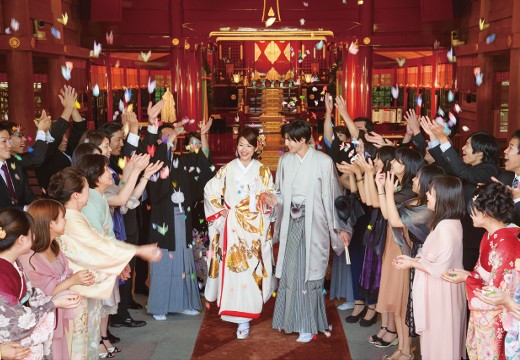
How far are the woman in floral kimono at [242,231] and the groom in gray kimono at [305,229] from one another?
0.15 meters

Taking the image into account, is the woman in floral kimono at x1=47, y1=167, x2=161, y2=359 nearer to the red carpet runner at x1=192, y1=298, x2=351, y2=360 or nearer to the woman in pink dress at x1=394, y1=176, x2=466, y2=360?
the red carpet runner at x1=192, y1=298, x2=351, y2=360

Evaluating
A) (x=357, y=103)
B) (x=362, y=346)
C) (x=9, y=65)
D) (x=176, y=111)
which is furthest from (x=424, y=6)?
(x=362, y=346)

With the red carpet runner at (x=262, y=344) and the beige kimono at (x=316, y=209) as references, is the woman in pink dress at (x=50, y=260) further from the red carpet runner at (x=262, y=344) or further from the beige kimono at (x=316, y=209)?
the beige kimono at (x=316, y=209)

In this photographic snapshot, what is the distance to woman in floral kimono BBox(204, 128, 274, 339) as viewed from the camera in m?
5.37

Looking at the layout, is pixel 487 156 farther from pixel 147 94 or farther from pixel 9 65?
pixel 147 94

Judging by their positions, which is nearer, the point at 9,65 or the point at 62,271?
the point at 62,271

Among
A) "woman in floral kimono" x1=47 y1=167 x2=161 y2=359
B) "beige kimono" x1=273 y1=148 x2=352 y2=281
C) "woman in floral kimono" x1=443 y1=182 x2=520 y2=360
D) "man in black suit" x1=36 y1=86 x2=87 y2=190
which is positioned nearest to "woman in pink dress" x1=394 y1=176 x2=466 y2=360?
"woman in floral kimono" x1=443 y1=182 x2=520 y2=360

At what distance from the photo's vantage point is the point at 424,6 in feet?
39.7

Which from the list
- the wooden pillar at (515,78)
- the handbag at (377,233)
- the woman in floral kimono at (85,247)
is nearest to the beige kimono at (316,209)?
the handbag at (377,233)

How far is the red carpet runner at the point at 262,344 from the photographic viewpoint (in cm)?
498

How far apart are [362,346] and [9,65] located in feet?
19.9

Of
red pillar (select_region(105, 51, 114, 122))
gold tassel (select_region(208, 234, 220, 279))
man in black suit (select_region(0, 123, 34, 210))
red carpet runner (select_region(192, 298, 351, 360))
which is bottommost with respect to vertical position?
red carpet runner (select_region(192, 298, 351, 360))

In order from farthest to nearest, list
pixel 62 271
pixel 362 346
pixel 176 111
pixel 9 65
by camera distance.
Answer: pixel 176 111 < pixel 9 65 < pixel 362 346 < pixel 62 271

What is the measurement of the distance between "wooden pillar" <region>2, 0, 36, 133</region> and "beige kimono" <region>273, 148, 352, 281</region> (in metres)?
4.84
